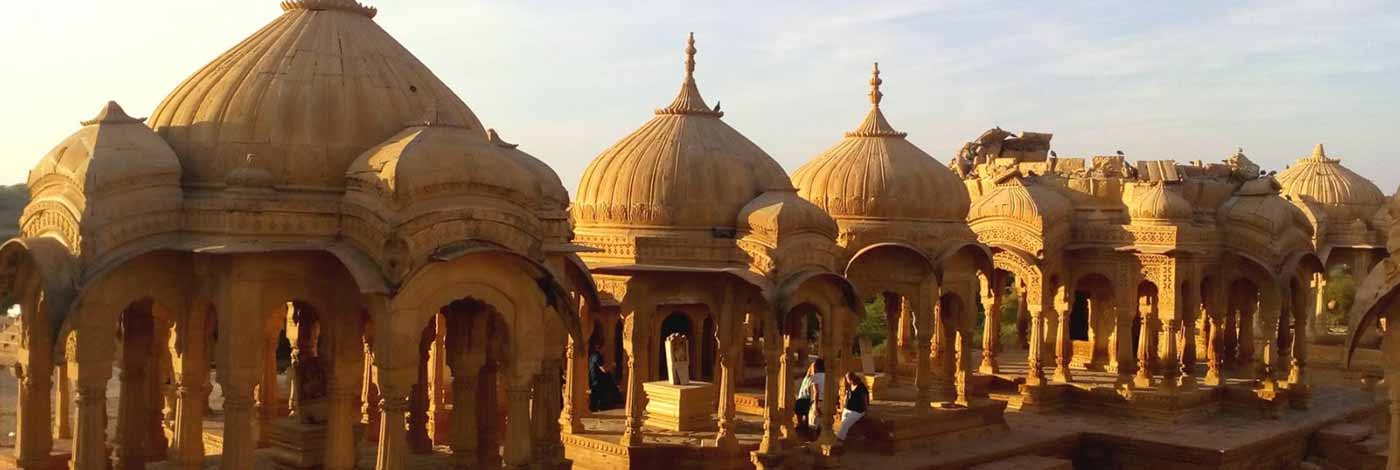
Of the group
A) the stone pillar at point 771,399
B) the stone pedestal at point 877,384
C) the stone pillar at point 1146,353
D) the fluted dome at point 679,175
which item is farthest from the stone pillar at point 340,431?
the stone pillar at point 1146,353

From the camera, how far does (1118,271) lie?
72.7ft

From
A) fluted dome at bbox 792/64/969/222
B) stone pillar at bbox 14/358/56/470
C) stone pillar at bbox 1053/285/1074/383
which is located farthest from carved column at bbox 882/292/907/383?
stone pillar at bbox 14/358/56/470

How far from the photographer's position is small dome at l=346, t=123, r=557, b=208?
1070 cm

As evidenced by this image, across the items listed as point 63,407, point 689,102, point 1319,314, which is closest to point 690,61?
point 689,102

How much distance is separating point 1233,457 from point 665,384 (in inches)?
332

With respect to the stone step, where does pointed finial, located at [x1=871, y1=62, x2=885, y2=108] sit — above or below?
above

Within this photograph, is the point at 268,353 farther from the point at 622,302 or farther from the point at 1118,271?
the point at 1118,271

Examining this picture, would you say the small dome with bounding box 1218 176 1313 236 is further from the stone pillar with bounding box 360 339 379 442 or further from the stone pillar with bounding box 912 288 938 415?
the stone pillar with bounding box 360 339 379 442

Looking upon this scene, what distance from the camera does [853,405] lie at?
1664cm

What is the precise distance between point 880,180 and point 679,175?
361cm

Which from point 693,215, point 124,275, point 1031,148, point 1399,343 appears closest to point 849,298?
point 693,215

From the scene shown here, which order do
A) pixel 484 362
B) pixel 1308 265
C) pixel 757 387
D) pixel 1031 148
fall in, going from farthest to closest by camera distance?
pixel 1031 148 → pixel 1308 265 → pixel 757 387 → pixel 484 362

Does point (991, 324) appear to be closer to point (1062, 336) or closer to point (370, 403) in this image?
point (1062, 336)

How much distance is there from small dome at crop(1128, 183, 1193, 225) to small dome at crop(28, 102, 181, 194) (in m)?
16.3
